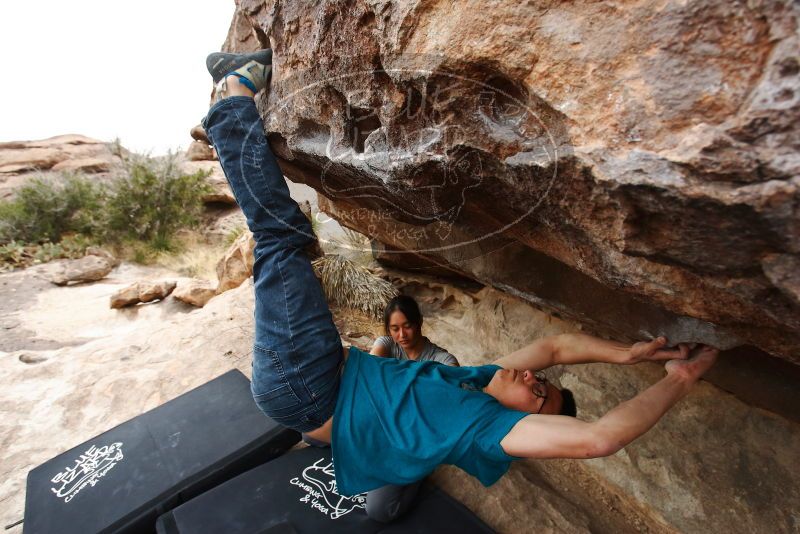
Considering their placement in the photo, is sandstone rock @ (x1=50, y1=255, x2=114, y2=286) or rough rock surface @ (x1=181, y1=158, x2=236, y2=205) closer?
sandstone rock @ (x1=50, y1=255, x2=114, y2=286)

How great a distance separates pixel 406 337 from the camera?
8.34 feet

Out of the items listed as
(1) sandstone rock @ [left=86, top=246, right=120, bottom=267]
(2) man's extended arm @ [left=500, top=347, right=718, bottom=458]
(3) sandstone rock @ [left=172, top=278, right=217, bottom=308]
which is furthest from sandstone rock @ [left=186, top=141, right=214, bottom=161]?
(2) man's extended arm @ [left=500, top=347, right=718, bottom=458]

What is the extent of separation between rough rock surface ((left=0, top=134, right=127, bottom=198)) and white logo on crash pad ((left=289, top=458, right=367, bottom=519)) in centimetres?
1216

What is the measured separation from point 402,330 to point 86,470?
1826 mm

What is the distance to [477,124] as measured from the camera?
1099mm

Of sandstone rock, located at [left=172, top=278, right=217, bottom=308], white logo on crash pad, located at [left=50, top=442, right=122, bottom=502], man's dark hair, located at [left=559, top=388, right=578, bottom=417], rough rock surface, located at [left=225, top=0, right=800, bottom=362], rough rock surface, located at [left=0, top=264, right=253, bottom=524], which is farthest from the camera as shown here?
sandstone rock, located at [left=172, top=278, right=217, bottom=308]

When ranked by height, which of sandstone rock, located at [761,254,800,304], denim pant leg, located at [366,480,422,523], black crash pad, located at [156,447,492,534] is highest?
sandstone rock, located at [761,254,800,304]

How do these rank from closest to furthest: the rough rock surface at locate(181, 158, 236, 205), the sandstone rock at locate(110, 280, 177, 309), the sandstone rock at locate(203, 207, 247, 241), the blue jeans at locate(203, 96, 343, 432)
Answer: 1. the blue jeans at locate(203, 96, 343, 432)
2. the sandstone rock at locate(110, 280, 177, 309)
3. the sandstone rock at locate(203, 207, 247, 241)
4. the rough rock surface at locate(181, 158, 236, 205)

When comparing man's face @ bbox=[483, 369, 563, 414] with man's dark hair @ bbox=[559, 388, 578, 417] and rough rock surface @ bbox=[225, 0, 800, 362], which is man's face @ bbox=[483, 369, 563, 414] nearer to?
man's dark hair @ bbox=[559, 388, 578, 417]

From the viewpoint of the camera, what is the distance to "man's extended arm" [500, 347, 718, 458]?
1147 mm

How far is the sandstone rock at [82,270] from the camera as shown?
7.38 m

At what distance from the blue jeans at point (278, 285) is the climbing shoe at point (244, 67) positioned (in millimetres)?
91

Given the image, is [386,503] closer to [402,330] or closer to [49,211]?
[402,330]

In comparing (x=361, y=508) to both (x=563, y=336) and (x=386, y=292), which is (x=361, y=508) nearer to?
(x=563, y=336)
